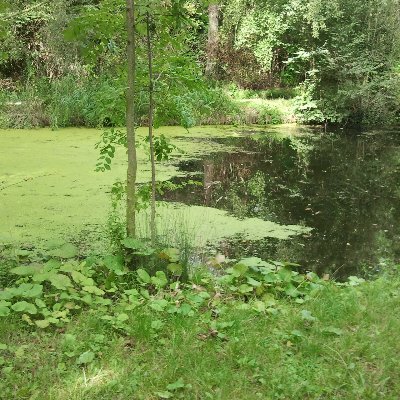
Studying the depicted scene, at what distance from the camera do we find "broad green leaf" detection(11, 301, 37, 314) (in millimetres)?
2084

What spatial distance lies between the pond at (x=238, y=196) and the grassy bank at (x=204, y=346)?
104cm

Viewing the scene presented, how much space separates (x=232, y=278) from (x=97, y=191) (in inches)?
120

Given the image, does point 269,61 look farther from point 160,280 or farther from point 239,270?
point 160,280

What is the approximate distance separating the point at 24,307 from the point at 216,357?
818 mm

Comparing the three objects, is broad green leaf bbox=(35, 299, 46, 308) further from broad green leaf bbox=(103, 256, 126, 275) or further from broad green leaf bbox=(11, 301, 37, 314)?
broad green leaf bbox=(103, 256, 126, 275)

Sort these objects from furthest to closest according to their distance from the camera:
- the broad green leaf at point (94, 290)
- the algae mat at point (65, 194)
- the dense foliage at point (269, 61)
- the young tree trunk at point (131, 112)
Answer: the dense foliage at point (269, 61) < the algae mat at point (65, 194) < the young tree trunk at point (131, 112) < the broad green leaf at point (94, 290)

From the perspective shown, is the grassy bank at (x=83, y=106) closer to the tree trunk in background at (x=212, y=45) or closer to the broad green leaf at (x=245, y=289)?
the tree trunk in background at (x=212, y=45)

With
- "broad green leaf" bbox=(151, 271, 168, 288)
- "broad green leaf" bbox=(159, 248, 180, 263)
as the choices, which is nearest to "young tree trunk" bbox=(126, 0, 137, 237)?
"broad green leaf" bbox=(159, 248, 180, 263)

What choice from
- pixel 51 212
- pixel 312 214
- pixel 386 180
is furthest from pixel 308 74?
pixel 51 212

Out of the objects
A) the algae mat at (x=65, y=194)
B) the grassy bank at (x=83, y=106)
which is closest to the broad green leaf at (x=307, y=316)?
the algae mat at (x=65, y=194)

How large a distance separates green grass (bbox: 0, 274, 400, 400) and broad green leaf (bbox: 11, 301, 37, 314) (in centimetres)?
6

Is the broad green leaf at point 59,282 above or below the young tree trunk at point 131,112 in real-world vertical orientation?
below

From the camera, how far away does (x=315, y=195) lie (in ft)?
20.2

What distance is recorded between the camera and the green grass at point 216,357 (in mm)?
1743
